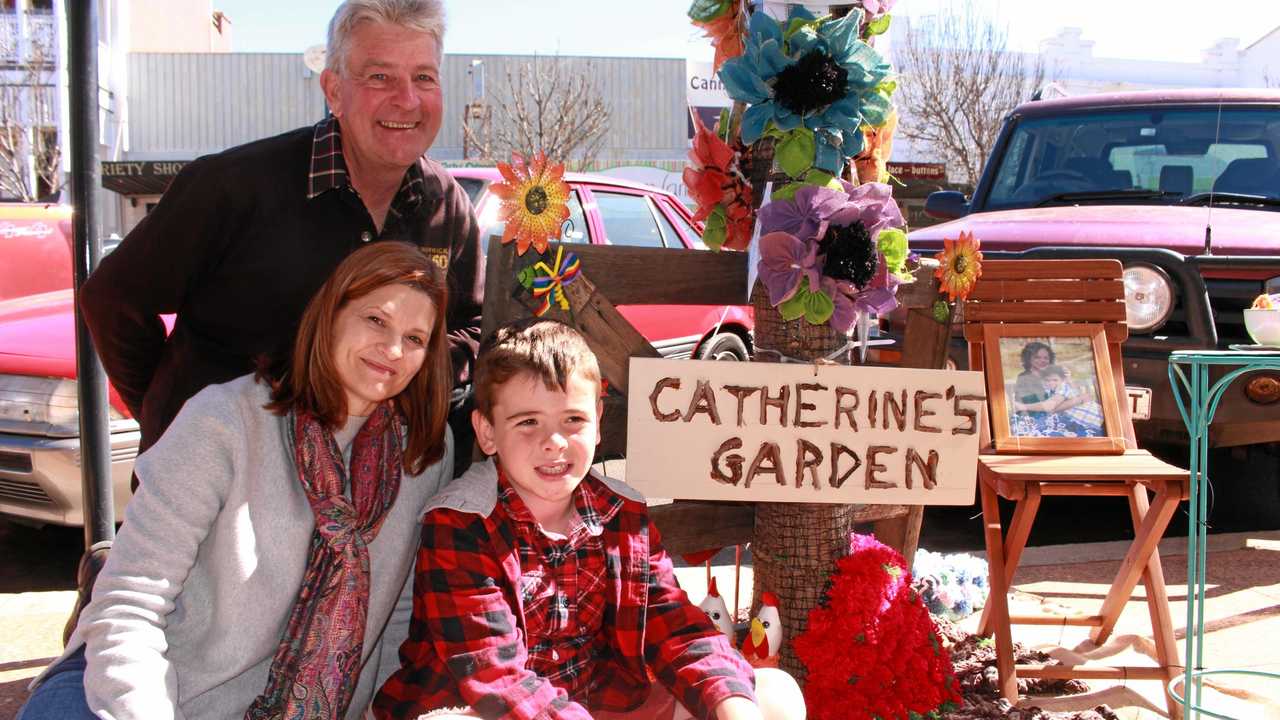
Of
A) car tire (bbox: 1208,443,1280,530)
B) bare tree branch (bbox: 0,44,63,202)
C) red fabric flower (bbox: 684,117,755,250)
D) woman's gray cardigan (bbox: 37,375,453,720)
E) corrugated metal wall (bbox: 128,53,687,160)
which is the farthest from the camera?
corrugated metal wall (bbox: 128,53,687,160)

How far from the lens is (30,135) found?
22500 millimetres

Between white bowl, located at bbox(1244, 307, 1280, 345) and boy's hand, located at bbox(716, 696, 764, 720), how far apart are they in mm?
2240

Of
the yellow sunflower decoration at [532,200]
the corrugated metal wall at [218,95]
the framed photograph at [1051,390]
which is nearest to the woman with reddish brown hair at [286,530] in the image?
the yellow sunflower decoration at [532,200]

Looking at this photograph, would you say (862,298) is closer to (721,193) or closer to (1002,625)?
(721,193)

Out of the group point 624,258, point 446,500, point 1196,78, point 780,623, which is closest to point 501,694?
point 446,500

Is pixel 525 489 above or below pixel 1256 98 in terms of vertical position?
below

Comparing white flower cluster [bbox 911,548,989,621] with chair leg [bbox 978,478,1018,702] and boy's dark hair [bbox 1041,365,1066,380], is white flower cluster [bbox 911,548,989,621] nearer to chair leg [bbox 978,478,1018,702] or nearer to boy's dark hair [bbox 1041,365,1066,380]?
chair leg [bbox 978,478,1018,702]

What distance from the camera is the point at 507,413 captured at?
217 cm

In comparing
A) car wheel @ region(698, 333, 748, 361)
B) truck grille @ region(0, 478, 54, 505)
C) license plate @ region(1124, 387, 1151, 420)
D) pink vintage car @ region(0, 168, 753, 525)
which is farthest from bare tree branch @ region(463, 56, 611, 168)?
license plate @ region(1124, 387, 1151, 420)

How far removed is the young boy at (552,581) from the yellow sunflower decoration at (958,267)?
107 cm

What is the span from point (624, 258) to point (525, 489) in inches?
32.2

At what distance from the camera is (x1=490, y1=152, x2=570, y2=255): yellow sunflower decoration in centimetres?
253

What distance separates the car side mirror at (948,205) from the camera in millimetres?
6008

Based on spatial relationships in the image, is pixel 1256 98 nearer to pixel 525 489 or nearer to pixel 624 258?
pixel 624 258
